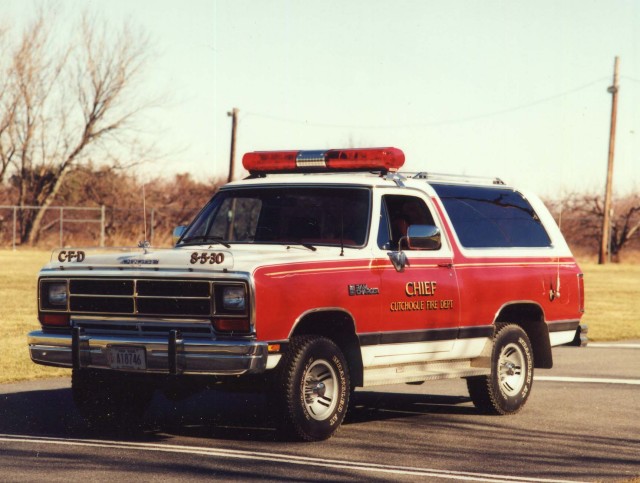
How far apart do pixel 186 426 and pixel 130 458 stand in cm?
170

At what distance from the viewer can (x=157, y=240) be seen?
186 ft

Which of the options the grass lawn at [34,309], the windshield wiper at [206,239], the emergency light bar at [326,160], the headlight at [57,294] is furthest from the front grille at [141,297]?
the grass lawn at [34,309]

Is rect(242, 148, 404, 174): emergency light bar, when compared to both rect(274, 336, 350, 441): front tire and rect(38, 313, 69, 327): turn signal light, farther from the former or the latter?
rect(38, 313, 69, 327): turn signal light

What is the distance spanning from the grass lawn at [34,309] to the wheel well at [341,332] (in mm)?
5033

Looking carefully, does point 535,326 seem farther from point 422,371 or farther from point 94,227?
point 94,227

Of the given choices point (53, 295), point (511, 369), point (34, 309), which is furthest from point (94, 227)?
point (53, 295)

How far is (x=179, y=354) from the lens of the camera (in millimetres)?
9047

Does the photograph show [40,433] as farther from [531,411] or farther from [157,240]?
[157,240]

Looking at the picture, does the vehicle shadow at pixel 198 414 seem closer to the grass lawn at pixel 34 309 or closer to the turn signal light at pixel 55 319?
the turn signal light at pixel 55 319

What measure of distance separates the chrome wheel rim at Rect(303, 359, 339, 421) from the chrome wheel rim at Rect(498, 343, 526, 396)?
94.7 inches

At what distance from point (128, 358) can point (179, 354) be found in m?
0.47

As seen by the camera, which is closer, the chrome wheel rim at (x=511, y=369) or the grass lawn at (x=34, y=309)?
the chrome wheel rim at (x=511, y=369)

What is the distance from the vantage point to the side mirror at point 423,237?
1029 centimetres

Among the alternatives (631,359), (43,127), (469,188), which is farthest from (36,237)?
(469,188)
